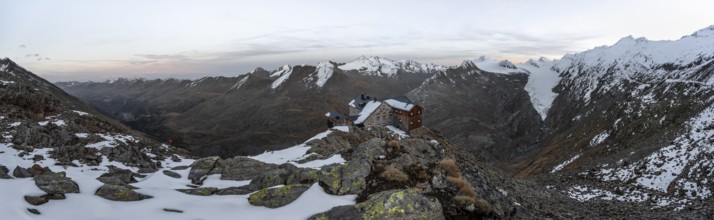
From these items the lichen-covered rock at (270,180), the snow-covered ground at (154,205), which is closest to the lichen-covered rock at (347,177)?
the snow-covered ground at (154,205)

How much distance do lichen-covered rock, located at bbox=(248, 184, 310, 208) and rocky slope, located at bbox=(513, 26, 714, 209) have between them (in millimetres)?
33490

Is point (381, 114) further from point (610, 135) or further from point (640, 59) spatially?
point (640, 59)

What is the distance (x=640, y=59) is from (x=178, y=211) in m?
203

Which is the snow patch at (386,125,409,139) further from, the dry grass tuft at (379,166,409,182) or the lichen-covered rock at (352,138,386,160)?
the dry grass tuft at (379,166,409,182)

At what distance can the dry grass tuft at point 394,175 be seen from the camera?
16.8 meters

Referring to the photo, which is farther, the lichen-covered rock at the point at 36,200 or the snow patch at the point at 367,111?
the snow patch at the point at 367,111

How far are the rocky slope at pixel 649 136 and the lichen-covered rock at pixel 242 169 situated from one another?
3124 cm

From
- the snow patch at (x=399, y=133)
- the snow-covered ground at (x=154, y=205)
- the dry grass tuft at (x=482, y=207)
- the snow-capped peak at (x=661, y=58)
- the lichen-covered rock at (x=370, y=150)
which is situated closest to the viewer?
the snow-covered ground at (x=154, y=205)

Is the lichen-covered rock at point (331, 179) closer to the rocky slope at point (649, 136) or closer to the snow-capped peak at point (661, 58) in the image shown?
the rocky slope at point (649, 136)

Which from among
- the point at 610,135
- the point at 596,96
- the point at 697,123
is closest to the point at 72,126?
the point at 697,123

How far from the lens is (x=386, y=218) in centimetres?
1277

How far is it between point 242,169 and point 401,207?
15.5 metres

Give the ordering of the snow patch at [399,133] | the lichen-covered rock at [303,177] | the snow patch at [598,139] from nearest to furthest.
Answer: the lichen-covered rock at [303,177] < the snow patch at [399,133] < the snow patch at [598,139]

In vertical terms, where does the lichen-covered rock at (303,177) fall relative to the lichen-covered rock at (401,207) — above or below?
below
